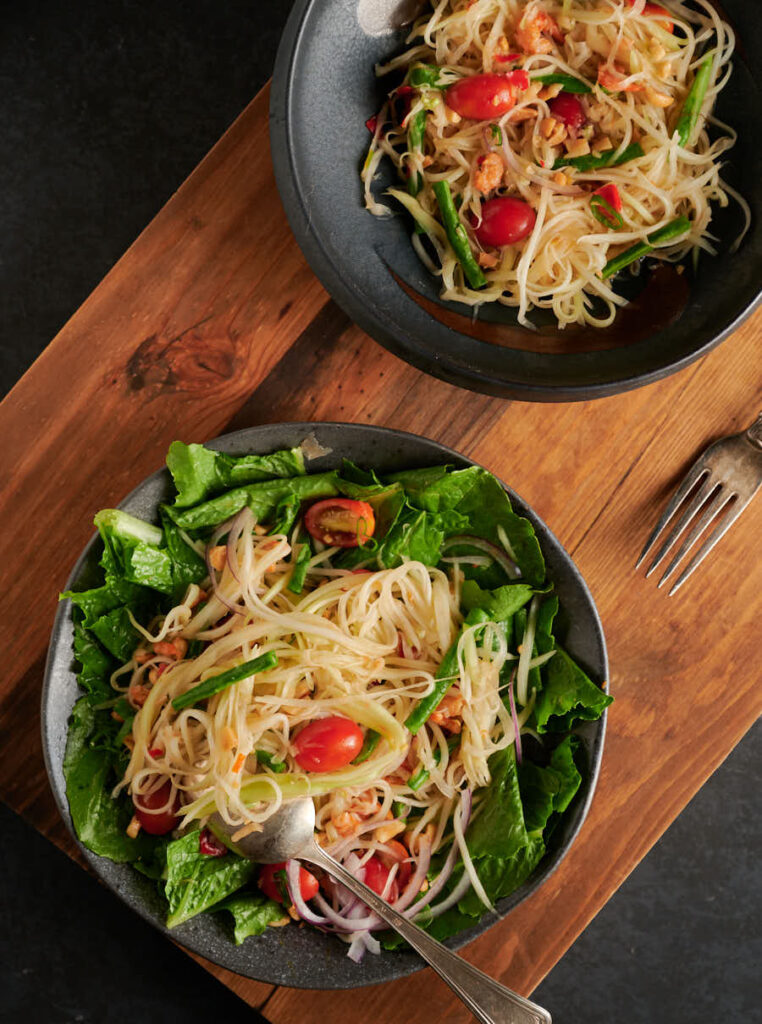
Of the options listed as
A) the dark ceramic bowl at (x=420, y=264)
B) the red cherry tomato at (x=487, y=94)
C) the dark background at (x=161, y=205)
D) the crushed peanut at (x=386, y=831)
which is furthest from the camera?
the dark background at (x=161, y=205)

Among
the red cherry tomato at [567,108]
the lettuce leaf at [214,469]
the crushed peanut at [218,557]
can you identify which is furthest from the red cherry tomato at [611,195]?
the crushed peanut at [218,557]

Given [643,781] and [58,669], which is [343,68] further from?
[643,781]

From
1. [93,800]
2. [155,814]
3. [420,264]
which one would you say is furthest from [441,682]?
[420,264]

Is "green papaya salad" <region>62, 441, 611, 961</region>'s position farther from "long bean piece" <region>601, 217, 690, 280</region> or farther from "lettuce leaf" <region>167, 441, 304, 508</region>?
"long bean piece" <region>601, 217, 690, 280</region>

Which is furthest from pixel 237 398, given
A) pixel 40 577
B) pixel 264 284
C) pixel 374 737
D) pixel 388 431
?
pixel 374 737

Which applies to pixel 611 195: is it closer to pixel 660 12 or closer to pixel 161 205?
pixel 660 12

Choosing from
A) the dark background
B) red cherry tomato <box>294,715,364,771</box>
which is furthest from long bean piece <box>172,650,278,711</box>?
the dark background

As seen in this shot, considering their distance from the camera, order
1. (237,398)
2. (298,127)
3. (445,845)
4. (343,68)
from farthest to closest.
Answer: (237,398)
(445,845)
(343,68)
(298,127)

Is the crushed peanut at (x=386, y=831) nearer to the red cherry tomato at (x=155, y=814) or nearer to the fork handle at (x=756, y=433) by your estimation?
the red cherry tomato at (x=155, y=814)
